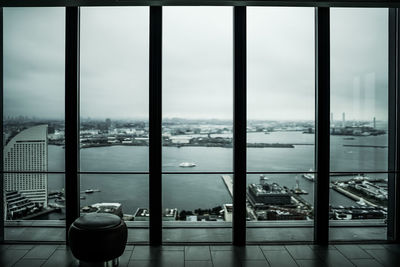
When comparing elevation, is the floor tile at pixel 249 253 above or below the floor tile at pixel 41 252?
below

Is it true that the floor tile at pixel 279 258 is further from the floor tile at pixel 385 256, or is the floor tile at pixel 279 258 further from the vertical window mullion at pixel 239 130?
the floor tile at pixel 385 256

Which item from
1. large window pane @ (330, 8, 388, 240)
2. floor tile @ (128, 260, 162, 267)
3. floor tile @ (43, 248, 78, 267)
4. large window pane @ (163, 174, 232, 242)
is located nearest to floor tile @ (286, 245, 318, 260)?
large window pane @ (330, 8, 388, 240)

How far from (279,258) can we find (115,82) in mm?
3360

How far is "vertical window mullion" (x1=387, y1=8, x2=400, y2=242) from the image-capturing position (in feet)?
13.3

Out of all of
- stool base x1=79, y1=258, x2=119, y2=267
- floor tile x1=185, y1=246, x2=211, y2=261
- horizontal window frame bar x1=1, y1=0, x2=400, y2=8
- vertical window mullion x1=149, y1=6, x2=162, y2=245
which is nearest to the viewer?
stool base x1=79, y1=258, x2=119, y2=267

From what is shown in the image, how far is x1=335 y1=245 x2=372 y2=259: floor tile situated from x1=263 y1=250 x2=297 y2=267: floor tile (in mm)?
792

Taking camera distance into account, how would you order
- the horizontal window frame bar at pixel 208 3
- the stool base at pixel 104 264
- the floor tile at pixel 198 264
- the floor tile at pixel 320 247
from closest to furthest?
the stool base at pixel 104 264, the floor tile at pixel 198 264, the horizontal window frame bar at pixel 208 3, the floor tile at pixel 320 247

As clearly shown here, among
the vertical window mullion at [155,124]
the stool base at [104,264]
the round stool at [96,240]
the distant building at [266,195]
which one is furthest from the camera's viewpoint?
the distant building at [266,195]

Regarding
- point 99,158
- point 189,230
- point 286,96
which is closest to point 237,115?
point 286,96

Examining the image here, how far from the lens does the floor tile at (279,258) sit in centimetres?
329

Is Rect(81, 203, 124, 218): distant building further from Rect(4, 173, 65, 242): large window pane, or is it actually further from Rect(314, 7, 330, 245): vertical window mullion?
Rect(314, 7, 330, 245): vertical window mullion

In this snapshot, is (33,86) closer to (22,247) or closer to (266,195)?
(22,247)

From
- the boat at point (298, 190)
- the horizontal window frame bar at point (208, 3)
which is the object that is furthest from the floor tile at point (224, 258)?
the horizontal window frame bar at point (208, 3)

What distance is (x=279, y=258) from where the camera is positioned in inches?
136
